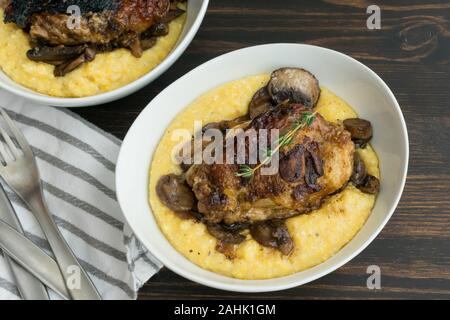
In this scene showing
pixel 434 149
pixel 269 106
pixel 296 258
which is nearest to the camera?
pixel 296 258

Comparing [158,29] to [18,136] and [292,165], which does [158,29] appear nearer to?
[18,136]

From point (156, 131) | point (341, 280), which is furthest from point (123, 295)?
point (341, 280)

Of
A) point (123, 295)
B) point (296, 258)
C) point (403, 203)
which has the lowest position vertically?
point (123, 295)

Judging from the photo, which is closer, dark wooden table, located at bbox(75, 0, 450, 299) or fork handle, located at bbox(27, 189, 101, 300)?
fork handle, located at bbox(27, 189, 101, 300)

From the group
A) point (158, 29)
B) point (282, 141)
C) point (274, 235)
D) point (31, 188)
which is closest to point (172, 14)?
point (158, 29)

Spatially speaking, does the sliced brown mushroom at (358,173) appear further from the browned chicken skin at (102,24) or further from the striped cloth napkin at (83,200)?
the browned chicken skin at (102,24)

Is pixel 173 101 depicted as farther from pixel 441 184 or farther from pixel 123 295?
pixel 441 184

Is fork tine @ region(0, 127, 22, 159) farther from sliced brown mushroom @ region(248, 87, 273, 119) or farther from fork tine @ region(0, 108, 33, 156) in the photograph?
sliced brown mushroom @ region(248, 87, 273, 119)

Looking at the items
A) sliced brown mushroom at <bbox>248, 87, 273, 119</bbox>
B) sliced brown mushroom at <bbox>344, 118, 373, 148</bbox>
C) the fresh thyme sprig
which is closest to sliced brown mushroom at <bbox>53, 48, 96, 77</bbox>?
sliced brown mushroom at <bbox>248, 87, 273, 119</bbox>
